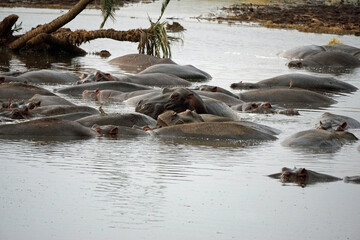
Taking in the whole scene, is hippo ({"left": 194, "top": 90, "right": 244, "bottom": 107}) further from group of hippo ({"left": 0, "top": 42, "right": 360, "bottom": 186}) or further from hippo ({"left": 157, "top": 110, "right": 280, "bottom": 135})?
hippo ({"left": 157, "top": 110, "right": 280, "bottom": 135})

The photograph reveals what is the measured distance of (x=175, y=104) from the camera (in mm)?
9484

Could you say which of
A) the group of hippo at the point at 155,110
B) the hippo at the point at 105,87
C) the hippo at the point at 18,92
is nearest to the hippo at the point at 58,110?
the group of hippo at the point at 155,110

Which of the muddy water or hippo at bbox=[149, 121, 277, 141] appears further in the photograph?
hippo at bbox=[149, 121, 277, 141]

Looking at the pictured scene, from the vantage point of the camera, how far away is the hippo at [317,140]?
27.2 ft

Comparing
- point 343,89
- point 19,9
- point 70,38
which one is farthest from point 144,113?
point 19,9

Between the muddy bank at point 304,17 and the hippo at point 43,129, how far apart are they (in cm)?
2504

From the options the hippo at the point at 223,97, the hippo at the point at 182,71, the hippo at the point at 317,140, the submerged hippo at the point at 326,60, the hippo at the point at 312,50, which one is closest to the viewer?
the hippo at the point at 317,140

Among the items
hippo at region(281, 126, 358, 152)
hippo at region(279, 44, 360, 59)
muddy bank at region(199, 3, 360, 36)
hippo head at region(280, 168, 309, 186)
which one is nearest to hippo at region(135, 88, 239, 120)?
hippo at region(281, 126, 358, 152)

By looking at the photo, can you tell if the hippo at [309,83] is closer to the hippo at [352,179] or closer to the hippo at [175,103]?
the hippo at [175,103]

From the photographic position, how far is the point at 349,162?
7.64 meters

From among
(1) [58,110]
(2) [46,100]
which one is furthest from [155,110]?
(2) [46,100]

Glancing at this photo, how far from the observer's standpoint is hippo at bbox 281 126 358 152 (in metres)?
8.30

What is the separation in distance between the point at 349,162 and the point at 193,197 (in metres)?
2.28

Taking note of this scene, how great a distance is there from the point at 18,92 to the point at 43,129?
2777mm
